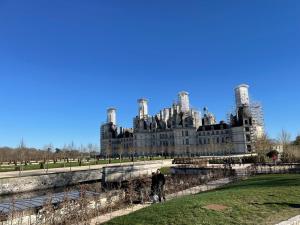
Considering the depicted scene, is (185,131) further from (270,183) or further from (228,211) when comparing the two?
(228,211)

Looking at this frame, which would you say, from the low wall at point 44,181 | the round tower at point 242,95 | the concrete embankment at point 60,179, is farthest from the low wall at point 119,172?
the round tower at point 242,95

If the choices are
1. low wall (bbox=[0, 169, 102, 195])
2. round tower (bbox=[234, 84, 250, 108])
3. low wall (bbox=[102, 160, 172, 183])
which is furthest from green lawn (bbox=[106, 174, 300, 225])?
round tower (bbox=[234, 84, 250, 108])

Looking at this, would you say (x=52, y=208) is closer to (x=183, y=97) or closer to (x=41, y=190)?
(x=41, y=190)

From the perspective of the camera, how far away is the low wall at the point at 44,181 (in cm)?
2466

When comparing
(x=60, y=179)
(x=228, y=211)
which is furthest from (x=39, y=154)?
(x=228, y=211)

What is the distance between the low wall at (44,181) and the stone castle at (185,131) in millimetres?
41436

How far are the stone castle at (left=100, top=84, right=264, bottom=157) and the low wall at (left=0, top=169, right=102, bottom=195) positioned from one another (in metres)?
41.4

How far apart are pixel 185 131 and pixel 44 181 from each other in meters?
65.5

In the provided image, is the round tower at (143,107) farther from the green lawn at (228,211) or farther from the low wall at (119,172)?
the green lawn at (228,211)

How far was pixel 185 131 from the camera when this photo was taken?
89875 mm

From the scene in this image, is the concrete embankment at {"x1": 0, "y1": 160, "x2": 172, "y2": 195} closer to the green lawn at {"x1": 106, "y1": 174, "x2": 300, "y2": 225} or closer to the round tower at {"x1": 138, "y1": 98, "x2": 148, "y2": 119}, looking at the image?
the green lawn at {"x1": 106, "y1": 174, "x2": 300, "y2": 225}

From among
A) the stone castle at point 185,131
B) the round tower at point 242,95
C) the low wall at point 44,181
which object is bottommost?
the low wall at point 44,181

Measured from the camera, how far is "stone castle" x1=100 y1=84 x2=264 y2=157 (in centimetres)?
7738

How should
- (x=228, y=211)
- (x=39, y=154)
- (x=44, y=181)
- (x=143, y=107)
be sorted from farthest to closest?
(x=143, y=107) < (x=39, y=154) < (x=44, y=181) < (x=228, y=211)
